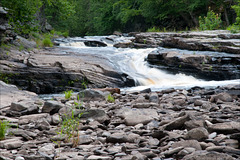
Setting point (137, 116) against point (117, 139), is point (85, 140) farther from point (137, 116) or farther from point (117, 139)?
point (137, 116)

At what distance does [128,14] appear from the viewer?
99.6 ft

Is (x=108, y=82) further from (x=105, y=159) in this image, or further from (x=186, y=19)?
(x=186, y=19)

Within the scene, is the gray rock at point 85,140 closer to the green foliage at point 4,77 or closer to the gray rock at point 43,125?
the gray rock at point 43,125

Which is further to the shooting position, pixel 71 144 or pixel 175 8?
pixel 175 8

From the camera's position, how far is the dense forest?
1378 cm

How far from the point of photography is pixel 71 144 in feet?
10.2

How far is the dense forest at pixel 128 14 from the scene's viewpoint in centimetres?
1378

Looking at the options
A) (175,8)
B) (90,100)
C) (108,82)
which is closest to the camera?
(90,100)

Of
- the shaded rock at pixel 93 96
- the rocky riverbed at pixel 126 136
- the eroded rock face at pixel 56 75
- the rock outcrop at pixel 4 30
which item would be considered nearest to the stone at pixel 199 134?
the rocky riverbed at pixel 126 136

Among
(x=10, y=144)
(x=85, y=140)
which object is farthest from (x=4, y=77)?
(x=85, y=140)

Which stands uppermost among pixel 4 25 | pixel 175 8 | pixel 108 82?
pixel 175 8

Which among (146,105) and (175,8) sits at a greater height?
(175,8)

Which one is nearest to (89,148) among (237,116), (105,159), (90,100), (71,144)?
(71,144)

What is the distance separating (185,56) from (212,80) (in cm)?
170
